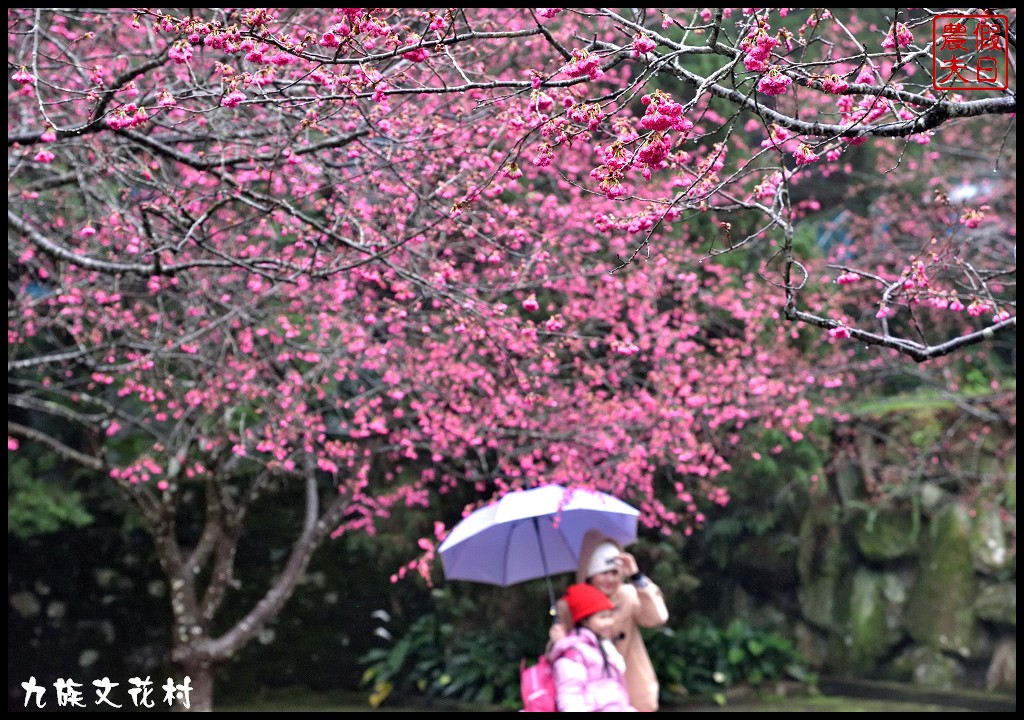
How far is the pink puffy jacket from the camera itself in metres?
4.95

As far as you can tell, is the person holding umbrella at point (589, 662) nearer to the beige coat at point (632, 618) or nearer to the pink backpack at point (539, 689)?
the pink backpack at point (539, 689)

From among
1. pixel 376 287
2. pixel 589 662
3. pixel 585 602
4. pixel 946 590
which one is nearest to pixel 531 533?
pixel 585 602

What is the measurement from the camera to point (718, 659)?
375 inches

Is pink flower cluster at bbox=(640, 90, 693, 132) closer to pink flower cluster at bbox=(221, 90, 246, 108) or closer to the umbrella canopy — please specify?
pink flower cluster at bbox=(221, 90, 246, 108)

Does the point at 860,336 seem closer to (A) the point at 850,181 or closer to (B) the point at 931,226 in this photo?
(B) the point at 931,226

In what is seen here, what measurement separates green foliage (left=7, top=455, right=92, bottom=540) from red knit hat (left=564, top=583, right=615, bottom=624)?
6.12m

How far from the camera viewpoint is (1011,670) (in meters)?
9.27

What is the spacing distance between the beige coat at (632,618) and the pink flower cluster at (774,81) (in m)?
3.44

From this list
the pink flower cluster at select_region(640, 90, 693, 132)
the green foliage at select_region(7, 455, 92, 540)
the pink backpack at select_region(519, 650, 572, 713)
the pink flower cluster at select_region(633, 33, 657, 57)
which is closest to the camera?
the pink flower cluster at select_region(640, 90, 693, 132)

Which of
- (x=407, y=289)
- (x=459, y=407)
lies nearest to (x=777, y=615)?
(x=459, y=407)

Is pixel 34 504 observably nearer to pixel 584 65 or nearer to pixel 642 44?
pixel 584 65

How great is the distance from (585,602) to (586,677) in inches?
16.4

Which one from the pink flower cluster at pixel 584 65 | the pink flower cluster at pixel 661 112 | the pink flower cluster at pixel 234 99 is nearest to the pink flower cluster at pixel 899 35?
the pink flower cluster at pixel 661 112

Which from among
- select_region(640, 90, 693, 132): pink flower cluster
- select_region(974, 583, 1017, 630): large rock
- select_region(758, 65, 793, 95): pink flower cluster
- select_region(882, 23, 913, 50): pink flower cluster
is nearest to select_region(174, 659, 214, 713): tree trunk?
select_region(640, 90, 693, 132): pink flower cluster
